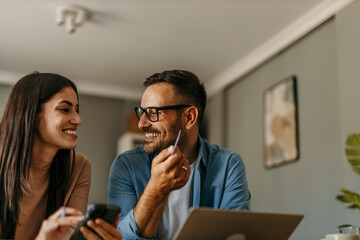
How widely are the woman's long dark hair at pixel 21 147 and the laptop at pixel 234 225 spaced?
0.60 meters

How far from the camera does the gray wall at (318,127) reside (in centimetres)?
296

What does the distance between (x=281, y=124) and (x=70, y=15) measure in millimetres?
1931

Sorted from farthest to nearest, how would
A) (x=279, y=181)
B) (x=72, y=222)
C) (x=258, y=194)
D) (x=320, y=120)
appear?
(x=258, y=194)
(x=279, y=181)
(x=320, y=120)
(x=72, y=222)

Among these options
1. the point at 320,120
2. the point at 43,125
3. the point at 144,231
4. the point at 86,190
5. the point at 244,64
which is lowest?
the point at 144,231

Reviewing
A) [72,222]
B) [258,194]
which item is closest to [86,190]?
[72,222]

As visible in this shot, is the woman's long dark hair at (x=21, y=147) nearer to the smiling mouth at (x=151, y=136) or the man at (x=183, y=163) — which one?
the man at (x=183, y=163)

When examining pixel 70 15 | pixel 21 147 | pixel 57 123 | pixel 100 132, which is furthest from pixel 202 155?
pixel 100 132

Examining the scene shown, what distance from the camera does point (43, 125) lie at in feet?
5.13

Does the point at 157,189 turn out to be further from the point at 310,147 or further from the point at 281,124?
the point at 281,124

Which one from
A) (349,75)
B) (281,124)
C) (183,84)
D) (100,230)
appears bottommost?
(100,230)

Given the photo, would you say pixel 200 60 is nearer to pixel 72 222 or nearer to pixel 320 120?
pixel 320 120

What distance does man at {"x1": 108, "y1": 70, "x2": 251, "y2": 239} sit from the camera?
1690mm

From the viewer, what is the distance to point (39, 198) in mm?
1584

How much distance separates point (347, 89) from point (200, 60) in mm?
1733
